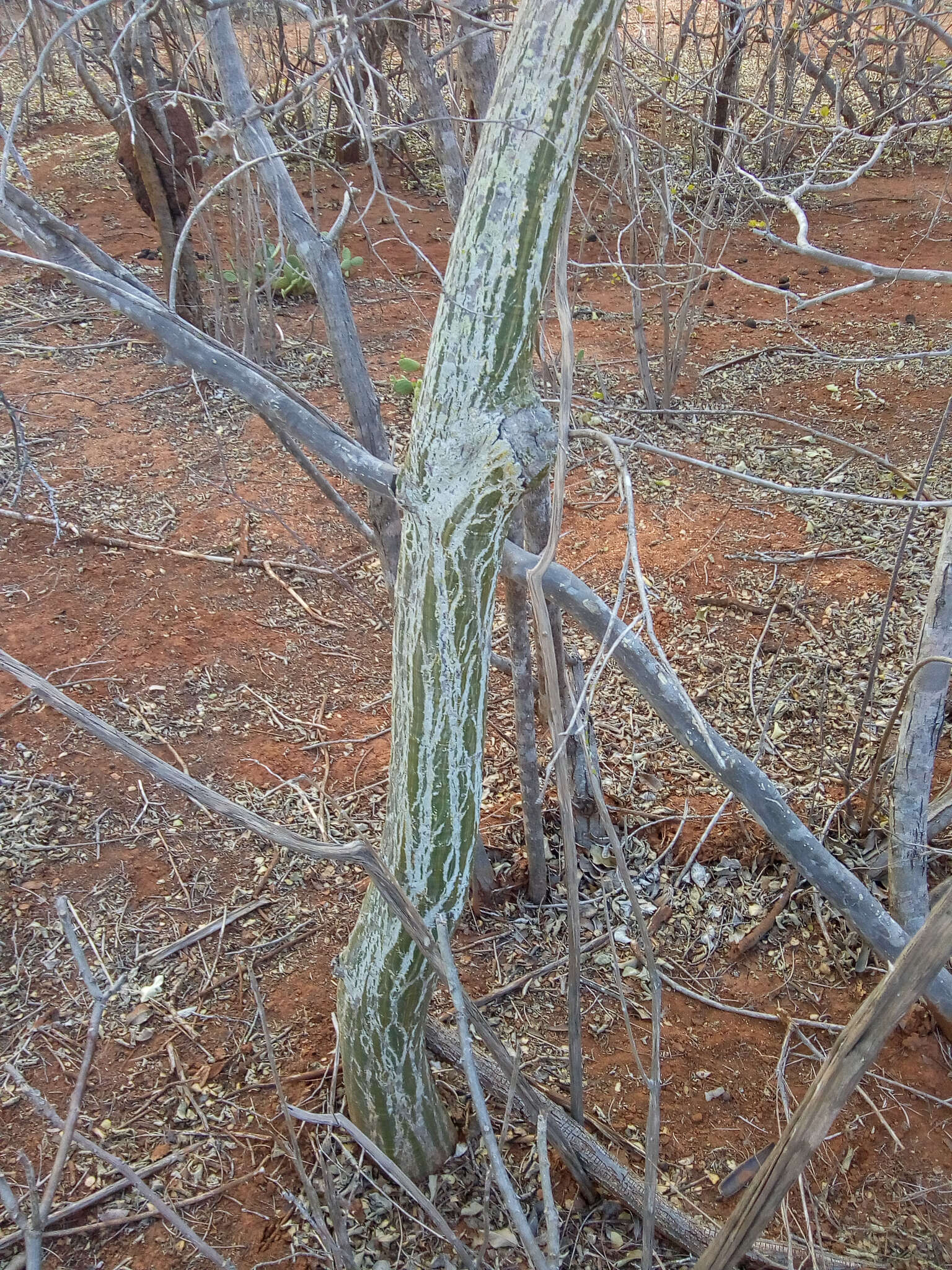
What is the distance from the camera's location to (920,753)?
199cm

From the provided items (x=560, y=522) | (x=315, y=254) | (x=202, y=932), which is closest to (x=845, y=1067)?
(x=560, y=522)

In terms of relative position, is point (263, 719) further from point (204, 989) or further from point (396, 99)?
point (396, 99)

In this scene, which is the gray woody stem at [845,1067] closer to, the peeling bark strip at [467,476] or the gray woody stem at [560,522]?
the gray woody stem at [560,522]

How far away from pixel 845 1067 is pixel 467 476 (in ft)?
2.49

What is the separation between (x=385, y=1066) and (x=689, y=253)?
544 centimetres

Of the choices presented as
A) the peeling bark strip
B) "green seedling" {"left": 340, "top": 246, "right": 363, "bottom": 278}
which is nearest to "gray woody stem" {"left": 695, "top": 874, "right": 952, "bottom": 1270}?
the peeling bark strip

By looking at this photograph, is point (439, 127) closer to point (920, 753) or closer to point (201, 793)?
point (201, 793)

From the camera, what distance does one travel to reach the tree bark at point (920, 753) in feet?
6.24

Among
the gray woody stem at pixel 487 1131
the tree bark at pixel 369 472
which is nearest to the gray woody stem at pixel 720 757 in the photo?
the tree bark at pixel 369 472

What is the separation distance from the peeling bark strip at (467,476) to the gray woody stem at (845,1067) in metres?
0.68

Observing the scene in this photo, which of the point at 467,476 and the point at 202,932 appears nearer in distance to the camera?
the point at 467,476

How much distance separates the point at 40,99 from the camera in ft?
29.3

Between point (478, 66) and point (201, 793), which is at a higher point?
point (478, 66)

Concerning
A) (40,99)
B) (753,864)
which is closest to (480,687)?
(753,864)
